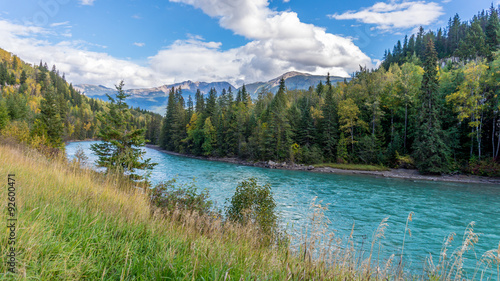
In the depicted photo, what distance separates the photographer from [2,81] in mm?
104562

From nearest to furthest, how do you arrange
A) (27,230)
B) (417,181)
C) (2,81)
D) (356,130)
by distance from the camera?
(27,230) < (417,181) < (356,130) < (2,81)

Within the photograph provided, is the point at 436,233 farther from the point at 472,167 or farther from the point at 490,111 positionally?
the point at 490,111

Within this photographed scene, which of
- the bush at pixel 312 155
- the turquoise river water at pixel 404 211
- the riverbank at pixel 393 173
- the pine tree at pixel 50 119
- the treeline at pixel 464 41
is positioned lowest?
the turquoise river water at pixel 404 211

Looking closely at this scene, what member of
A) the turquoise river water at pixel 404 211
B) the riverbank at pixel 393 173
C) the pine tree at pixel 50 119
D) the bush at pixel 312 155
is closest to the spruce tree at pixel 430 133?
the riverbank at pixel 393 173

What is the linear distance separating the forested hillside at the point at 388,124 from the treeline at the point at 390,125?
0.14 meters

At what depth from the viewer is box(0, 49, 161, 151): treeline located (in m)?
30.5

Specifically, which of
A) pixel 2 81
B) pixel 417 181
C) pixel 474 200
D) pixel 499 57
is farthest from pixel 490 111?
pixel 2 81

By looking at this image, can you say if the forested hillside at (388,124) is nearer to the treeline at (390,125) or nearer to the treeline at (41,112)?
the treeline at (390,125)

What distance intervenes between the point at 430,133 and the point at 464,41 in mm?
73110

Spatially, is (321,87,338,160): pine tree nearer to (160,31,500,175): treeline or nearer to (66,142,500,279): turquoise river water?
(160,31,500,175): treeline

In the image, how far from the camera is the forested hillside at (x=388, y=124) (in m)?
34.8

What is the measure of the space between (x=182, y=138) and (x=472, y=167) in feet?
205

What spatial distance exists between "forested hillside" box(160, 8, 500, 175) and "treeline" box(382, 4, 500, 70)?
3.48 m

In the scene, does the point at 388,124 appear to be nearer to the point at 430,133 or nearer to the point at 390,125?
the point at 390,125
